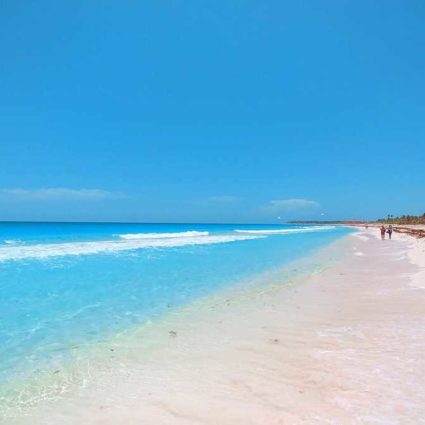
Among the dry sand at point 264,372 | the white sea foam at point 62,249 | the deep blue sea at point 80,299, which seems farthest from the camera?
the white sea foam at point 62,249

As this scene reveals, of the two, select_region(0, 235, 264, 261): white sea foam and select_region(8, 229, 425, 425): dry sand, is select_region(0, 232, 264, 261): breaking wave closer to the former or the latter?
Answer: select_region(0, 235, 264, 261): white sea foam

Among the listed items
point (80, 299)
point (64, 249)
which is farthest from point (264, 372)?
point (64, 249)

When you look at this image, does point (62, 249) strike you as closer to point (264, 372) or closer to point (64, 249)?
point (64, 249)

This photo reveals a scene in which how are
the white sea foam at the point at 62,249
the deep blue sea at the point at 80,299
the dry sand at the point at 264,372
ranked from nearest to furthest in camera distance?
the dry sand at the point at 264,372 → the deep blue sea at the point at 80,299 → the white sea foam at the point at 62,249

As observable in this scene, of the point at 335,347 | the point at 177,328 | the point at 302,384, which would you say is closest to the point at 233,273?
the point at 177,328

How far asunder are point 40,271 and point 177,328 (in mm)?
10888

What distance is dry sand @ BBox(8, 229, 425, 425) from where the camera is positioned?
12.0ft

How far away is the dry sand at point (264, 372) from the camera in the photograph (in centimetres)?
364

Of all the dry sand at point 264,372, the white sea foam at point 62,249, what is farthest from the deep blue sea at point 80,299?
the white sea foam at point 62,249

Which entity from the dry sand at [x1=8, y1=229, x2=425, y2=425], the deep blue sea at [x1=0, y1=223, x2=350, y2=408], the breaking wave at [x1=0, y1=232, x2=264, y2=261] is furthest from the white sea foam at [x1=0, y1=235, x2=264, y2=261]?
the dry sand at [x1=8, y1=229, x2=425, y2=425]

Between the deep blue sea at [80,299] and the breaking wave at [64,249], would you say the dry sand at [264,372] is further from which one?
the breaking wave at [64,249]

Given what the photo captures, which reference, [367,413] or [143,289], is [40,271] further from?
[367,413]

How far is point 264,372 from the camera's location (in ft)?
15.4

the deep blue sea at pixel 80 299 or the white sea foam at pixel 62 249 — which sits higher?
the white sea foam at pixel 62 249
